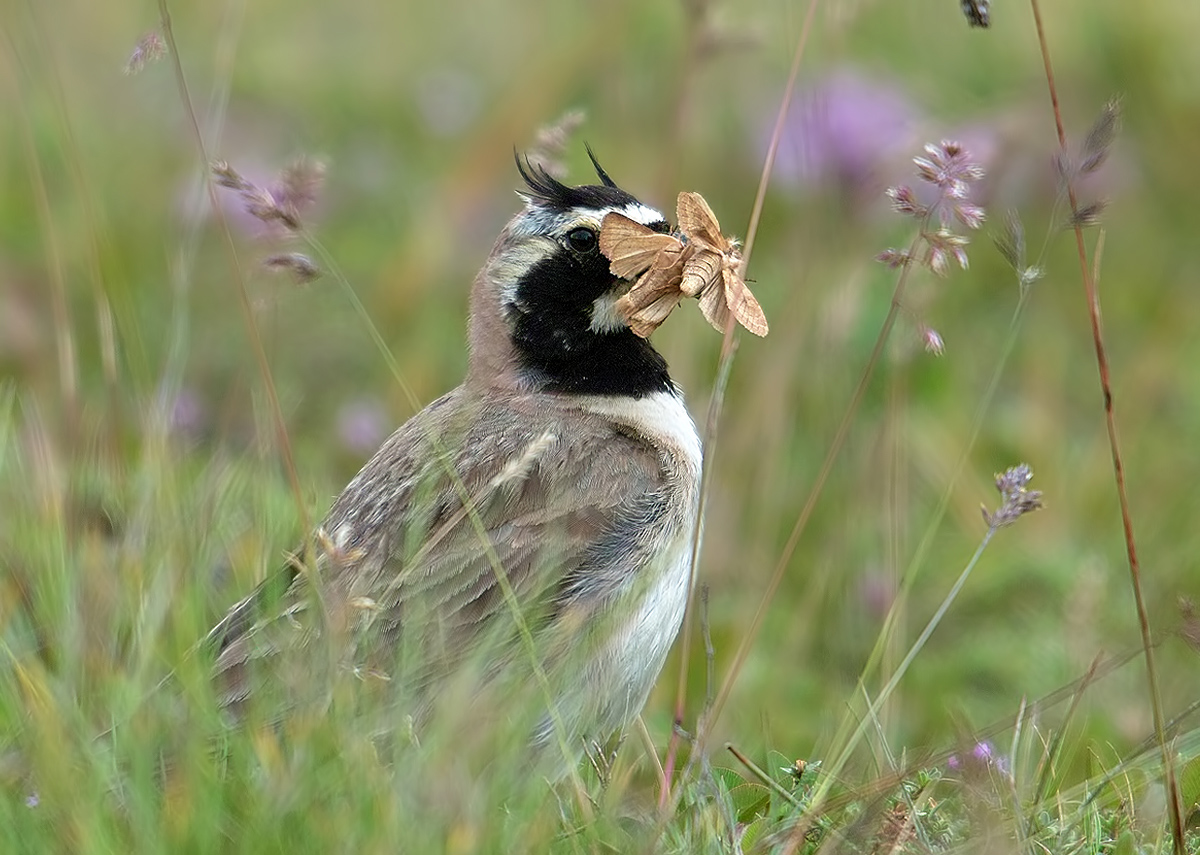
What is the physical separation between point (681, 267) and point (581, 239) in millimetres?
384

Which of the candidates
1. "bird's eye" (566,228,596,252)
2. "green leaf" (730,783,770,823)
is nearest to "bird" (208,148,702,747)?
"bird's eye" (566,228,596,252)

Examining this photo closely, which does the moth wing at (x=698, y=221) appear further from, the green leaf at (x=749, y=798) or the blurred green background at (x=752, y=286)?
the green leaf at (x=749, y=798)

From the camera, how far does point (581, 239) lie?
4375 mm

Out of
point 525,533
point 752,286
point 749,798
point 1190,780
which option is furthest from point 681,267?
point 752,286

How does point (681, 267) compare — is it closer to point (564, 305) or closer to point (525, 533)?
point (564, 305)

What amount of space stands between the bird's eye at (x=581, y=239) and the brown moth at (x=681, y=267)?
17 cm

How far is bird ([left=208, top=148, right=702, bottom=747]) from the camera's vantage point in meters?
3.45

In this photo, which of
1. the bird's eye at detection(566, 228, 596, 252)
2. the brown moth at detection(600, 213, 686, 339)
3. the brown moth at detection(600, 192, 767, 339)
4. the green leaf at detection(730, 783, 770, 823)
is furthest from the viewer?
the bird's eye at detection(566, 228, 596, 252)

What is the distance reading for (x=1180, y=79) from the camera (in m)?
8.33

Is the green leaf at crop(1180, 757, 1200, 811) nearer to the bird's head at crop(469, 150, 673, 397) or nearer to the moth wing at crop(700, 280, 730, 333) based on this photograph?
the moth wing at crop(700, 280, 730, 333)

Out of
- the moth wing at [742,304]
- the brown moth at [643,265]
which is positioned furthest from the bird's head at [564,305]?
the moth wing at [742,304]

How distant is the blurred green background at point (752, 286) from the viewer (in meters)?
4.76

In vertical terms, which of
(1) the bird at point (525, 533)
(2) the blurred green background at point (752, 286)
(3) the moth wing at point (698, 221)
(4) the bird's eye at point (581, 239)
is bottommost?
(2) the blurred green background at point (752, 286)

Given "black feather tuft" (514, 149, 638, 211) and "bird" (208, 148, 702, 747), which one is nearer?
"bird" (208, 148, 702, 747)
